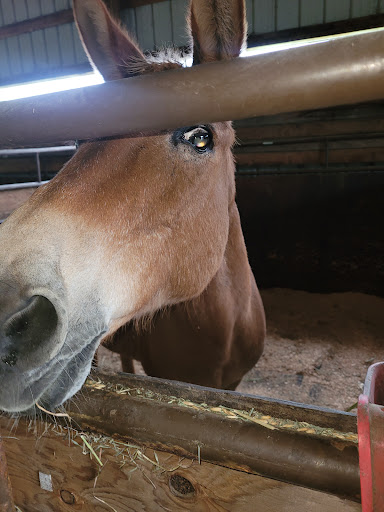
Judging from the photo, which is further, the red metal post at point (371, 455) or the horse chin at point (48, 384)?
the horse chin at point (48, 384)

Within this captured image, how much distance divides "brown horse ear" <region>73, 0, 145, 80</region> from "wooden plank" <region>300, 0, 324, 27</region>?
20.3 ft

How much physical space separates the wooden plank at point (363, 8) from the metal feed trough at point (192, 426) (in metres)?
7.29

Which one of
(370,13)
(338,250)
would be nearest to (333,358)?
(338,250)

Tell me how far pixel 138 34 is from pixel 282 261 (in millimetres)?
5813

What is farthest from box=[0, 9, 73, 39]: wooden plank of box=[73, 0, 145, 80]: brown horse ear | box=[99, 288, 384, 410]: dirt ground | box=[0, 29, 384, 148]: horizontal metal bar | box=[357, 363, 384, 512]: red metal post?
box=[357, 363, 384, 512]: red metal post

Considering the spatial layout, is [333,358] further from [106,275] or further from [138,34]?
[138,34]

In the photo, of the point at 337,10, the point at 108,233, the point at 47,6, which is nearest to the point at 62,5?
the point at 47,6

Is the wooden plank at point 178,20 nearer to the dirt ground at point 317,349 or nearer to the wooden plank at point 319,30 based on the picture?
the wooden plank at point 319,30

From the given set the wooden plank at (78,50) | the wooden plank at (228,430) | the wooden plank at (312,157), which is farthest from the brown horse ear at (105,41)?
the wooden plank at (78,50)

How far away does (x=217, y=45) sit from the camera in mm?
1526

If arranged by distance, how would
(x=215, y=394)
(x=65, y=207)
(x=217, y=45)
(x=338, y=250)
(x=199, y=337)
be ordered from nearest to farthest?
(x=215, y=394) < (x=65, y=207) < (x=217, y=45) < (x=199, y=337) < (x=338, y=250)

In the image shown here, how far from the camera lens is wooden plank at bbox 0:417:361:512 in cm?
82

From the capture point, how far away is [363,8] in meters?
6.36

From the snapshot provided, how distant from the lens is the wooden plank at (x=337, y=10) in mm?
6461
